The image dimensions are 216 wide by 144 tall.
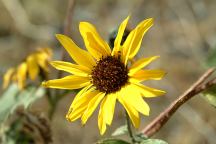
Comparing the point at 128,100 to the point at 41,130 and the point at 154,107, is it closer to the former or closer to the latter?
the point at 41,130

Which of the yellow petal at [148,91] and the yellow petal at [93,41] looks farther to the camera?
the yellow petal at [93,41]

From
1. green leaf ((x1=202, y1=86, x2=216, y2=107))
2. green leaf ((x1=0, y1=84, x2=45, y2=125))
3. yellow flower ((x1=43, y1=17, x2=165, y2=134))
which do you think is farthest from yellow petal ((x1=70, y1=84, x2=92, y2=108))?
green leaf ((x1=0, y1=84, x2=45, y2=125))

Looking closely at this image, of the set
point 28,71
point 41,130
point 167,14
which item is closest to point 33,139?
point 41,130

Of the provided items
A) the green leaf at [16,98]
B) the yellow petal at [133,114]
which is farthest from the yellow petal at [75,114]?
the green leaf at [16,98]

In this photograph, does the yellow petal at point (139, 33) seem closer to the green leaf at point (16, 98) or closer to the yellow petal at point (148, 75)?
the yellow petal at point (148, 75)

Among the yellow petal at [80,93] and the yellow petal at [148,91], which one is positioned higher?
the yellow petal at [80,93]

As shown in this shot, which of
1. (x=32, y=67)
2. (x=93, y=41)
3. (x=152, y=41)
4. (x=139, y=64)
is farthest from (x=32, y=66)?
(x=152, y=41)
